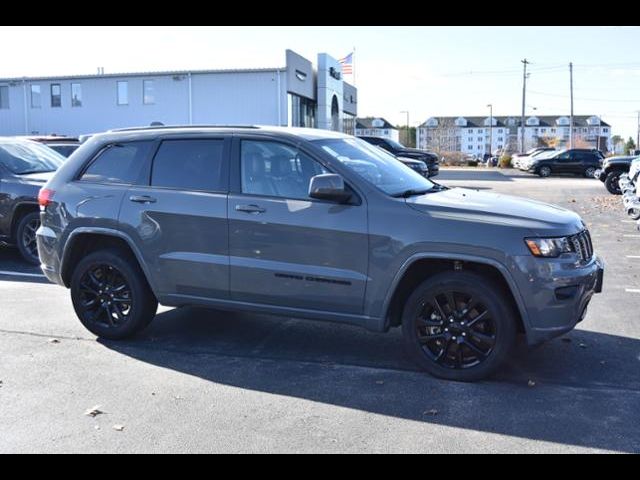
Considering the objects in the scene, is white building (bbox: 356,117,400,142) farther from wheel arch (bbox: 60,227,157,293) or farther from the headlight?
the headlight

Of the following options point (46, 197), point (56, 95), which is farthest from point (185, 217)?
point (56, 95)

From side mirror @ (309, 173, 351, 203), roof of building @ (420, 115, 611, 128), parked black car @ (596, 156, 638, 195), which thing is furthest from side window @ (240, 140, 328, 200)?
roof of building @ (420, 115, 611, 128)

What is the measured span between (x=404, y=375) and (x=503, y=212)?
140 cm

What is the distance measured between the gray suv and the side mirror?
0.01 m

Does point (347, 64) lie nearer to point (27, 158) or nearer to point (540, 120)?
point (27, 158)

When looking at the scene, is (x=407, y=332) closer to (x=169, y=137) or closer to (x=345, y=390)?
(x=345, y=390)

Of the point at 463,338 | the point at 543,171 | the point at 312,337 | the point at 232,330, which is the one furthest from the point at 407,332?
the point at 543,171

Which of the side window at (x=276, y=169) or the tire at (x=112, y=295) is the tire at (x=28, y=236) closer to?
the tire at (x=112, y=295)

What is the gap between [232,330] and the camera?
21.0 feet

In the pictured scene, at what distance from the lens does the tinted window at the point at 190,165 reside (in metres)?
5.64

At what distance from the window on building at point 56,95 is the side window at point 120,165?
37523 mm

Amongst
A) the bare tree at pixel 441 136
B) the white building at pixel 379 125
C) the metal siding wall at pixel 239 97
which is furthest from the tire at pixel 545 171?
the white building at pixel 379 125

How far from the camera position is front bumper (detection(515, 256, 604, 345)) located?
4.66 m

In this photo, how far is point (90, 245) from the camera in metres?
6.16
